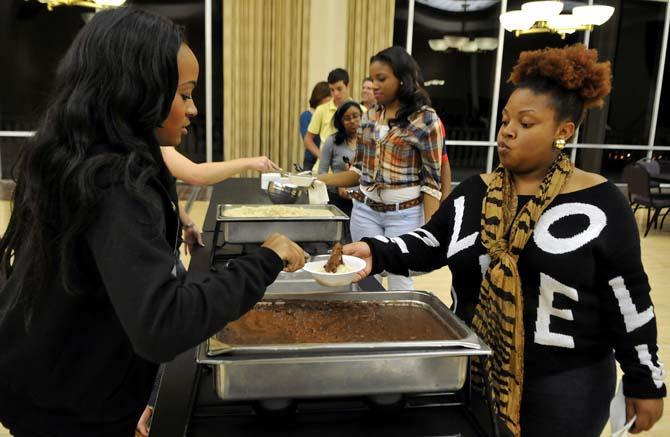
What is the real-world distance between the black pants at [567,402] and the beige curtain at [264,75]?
490 cm

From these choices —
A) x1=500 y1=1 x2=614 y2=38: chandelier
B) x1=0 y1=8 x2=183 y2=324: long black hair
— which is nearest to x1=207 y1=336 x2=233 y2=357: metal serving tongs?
x1=0 y1=8 x2=183 y2=324: long black hair

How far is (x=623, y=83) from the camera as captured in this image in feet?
22.5

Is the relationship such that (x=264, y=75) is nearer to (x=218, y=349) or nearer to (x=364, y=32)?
(x=364, y=32)

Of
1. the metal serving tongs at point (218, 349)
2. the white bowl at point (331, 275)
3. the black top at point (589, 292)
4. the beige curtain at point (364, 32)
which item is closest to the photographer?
the metal serving tongs at point (218, 349)

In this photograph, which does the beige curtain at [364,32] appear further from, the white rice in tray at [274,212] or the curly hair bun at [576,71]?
the curly hair bun at [576,71]

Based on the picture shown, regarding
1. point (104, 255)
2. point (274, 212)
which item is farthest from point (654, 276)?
point (104, 255)

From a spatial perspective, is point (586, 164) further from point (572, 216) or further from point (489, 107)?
point (572, 216)

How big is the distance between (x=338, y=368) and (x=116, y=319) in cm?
29

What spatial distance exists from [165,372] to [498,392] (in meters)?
0.56

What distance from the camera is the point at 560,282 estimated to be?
3.10ft

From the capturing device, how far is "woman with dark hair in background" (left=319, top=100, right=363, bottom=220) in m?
2.85

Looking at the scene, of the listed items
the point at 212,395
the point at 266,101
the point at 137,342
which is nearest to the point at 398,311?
the point at 212,395

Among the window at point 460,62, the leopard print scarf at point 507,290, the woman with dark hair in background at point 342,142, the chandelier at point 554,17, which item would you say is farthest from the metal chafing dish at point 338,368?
the window at point 460,62

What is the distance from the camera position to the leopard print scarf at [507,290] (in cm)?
95
